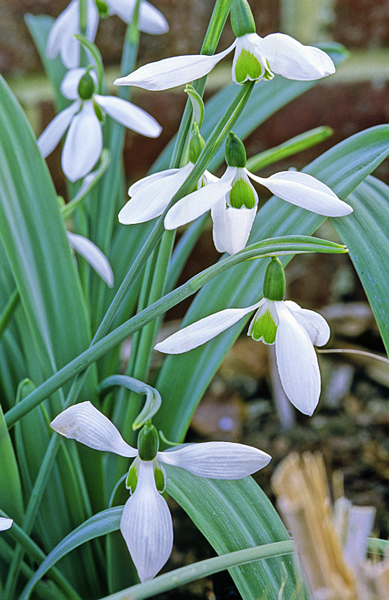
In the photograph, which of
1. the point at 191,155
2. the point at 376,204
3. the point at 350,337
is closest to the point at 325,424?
the point at 350,337

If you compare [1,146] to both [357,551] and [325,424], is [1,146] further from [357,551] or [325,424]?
[325,424]

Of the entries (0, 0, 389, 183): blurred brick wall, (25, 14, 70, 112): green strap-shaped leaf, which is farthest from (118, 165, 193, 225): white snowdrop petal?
(0, 0, 389, 183): blurred brick wall

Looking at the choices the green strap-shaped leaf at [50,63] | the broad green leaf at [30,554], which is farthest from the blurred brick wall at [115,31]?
the broad green leaf at [30,554]

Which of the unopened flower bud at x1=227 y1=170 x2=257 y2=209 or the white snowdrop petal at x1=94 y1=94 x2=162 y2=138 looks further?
the white snowdrop petal at x1=94 y1=94 x2=162 y2=138

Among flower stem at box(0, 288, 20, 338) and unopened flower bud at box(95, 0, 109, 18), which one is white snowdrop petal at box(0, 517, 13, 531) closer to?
flower stem at box(0, 288, 20, 338)

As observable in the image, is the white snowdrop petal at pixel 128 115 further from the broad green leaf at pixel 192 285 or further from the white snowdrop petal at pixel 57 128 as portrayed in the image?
the broad green leaf at pixel 192 285

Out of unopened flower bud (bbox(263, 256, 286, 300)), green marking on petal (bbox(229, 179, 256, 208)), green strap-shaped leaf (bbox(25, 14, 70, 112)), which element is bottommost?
unopened flower bud (bbox(263, 256, 286, 300))
